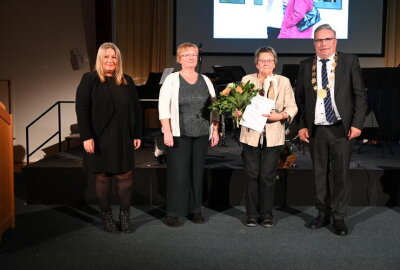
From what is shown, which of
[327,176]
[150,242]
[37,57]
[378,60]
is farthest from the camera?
[378,60]

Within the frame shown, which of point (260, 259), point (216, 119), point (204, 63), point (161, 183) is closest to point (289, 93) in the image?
Answer: point (216, 119)

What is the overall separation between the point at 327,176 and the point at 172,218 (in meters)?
1.30

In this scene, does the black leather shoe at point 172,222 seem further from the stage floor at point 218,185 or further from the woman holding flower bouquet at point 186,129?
the stage floor at point 218,185

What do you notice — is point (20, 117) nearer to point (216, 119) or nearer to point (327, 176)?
point (216, 119)

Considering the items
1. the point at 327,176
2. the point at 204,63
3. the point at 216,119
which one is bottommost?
the point at 327,176

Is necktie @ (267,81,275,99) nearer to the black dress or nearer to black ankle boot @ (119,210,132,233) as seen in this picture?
the black dress

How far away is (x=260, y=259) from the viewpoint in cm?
346

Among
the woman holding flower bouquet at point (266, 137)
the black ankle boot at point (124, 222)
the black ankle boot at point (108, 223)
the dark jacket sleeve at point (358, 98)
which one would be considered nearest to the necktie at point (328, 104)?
the dark jacket sleeve at point (358, 98)

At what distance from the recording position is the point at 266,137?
158 inches

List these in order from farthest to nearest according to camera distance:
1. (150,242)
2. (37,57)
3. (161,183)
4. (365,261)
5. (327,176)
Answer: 1. (37,57)
2. (161,183)
3. (327,176)
4. (150,242)
5. (365,261)

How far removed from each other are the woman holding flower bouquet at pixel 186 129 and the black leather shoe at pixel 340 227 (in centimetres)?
109

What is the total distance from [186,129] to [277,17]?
5138mm

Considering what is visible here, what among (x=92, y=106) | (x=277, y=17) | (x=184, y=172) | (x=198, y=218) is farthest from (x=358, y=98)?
(x=277, y=17)

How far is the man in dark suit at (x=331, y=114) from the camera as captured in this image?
3.80 m
